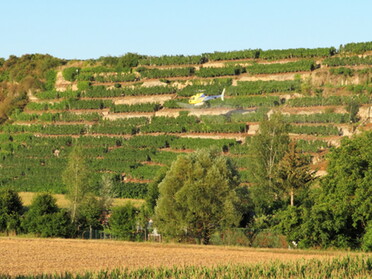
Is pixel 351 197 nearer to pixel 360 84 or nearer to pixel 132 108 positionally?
pixel 360 84

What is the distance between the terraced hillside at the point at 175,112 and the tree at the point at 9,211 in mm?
16419

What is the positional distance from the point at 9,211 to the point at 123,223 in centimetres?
855

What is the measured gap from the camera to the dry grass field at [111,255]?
35.2 m

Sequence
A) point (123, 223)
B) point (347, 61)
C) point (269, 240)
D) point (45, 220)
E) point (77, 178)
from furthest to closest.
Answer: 1. point (347, 61)
2. point (77, 178)
3. point (123, 223)
4. point (45, 220)
5. point (269, 240)

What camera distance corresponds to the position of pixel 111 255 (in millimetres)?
40531

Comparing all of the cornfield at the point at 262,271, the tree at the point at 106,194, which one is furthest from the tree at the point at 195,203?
the cornfield at the point at 262,271

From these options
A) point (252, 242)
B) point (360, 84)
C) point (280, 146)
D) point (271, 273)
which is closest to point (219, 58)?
point (360, 84)

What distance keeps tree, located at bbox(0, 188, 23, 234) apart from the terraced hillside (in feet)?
53.9

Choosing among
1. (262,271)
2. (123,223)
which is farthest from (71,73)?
(262,271)

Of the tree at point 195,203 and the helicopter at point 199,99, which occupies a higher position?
the helicopter at point 199,99

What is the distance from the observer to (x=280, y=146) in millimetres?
65875

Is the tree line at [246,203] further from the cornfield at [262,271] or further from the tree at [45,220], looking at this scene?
the cornfield at [262,271]

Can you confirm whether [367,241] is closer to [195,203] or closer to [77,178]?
A: [195,203]

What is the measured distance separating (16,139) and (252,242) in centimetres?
5216
